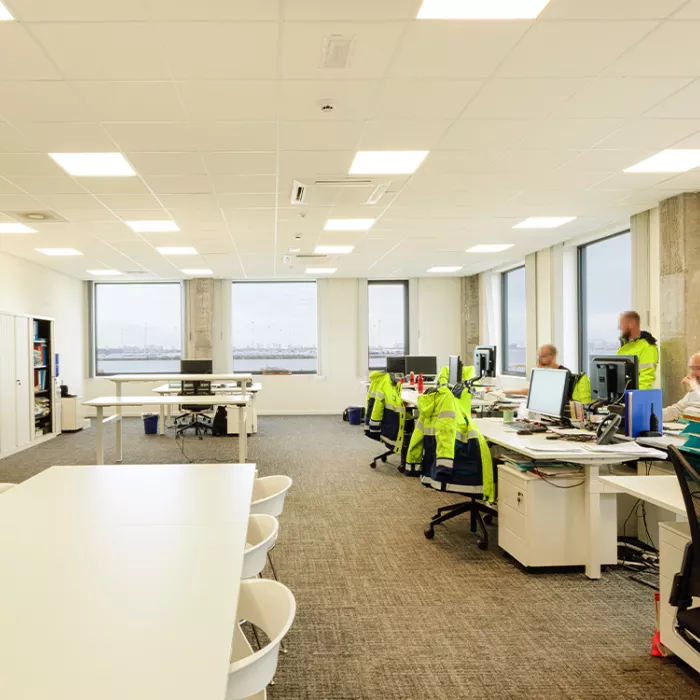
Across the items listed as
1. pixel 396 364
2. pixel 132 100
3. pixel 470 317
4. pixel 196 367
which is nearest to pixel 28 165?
pixel 132 100

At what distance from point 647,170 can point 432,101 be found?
271 cm

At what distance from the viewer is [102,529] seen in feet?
7.29

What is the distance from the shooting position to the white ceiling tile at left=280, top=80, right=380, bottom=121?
344 centimetres

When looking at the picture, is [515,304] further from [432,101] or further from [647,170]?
[432,101]

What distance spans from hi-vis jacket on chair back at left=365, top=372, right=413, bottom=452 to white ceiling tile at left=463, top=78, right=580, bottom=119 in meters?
3.03

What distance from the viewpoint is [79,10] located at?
2.67 m

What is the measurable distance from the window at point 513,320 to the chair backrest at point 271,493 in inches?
343

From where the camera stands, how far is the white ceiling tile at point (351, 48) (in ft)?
9.36

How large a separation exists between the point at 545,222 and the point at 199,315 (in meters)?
7.65

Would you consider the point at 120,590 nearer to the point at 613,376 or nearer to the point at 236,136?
the point at 236,136

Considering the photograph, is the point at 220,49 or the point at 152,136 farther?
the point at 152,136

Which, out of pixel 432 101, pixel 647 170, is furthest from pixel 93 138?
pixel 647 170

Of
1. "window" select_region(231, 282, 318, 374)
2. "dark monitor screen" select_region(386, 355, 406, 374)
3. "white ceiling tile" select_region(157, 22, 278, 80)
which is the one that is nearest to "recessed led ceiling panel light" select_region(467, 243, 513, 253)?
"dark monitor screen" select_region(386, 355, 406, 374)

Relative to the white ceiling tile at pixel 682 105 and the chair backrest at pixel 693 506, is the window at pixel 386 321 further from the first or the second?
the chair backrest at pixel 693 506
